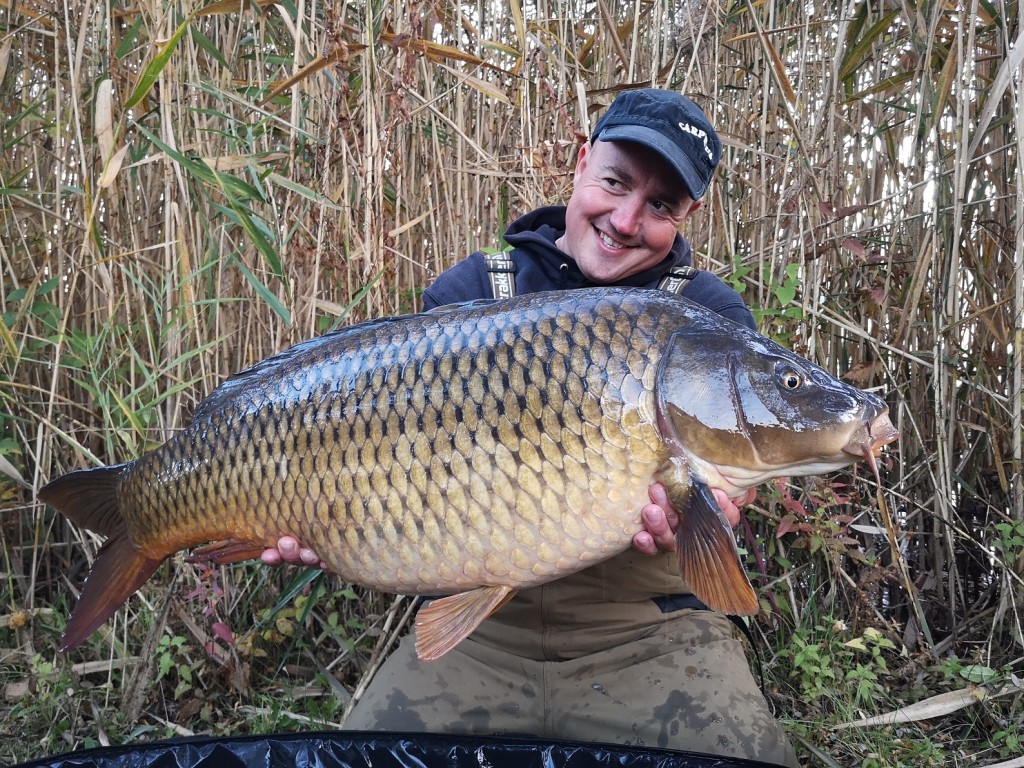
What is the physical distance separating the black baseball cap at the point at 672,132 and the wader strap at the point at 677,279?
15 cm

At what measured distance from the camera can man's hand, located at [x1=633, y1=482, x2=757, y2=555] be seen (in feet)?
3.98

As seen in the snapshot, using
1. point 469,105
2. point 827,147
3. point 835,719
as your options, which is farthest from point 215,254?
point 835,719

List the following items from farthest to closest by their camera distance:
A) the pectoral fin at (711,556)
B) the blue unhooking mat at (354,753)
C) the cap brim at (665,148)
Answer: the cap brim at (665,148), the blue unhooking mat at (354,753), the pectoral fin at (711,556)

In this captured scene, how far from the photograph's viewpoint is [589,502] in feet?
3.95

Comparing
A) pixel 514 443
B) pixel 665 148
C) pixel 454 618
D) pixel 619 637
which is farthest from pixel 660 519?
pixel 665 148

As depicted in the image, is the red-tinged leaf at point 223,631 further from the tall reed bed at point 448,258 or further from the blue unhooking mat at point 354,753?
the blue unhooking mat at point 354,753

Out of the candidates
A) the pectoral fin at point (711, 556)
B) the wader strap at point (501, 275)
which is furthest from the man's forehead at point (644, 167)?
the pectoral fin at point (711, 556)

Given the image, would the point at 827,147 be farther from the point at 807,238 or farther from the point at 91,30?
the point at 91,30

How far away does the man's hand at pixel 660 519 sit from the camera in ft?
3.98

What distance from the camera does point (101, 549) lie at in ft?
4.87

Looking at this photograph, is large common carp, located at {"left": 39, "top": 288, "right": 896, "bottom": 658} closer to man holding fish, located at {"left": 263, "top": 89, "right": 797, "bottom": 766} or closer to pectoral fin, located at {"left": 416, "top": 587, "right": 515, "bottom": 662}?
pectoral fin, located at {"left": 416, "top": 587, "right": 515, "bottom": 662}

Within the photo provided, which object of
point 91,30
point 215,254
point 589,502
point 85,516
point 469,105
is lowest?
point 85,516

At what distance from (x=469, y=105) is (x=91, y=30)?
36.2 inches

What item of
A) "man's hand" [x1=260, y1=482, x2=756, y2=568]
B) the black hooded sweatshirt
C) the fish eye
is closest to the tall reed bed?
the black hooded sweatshirt
